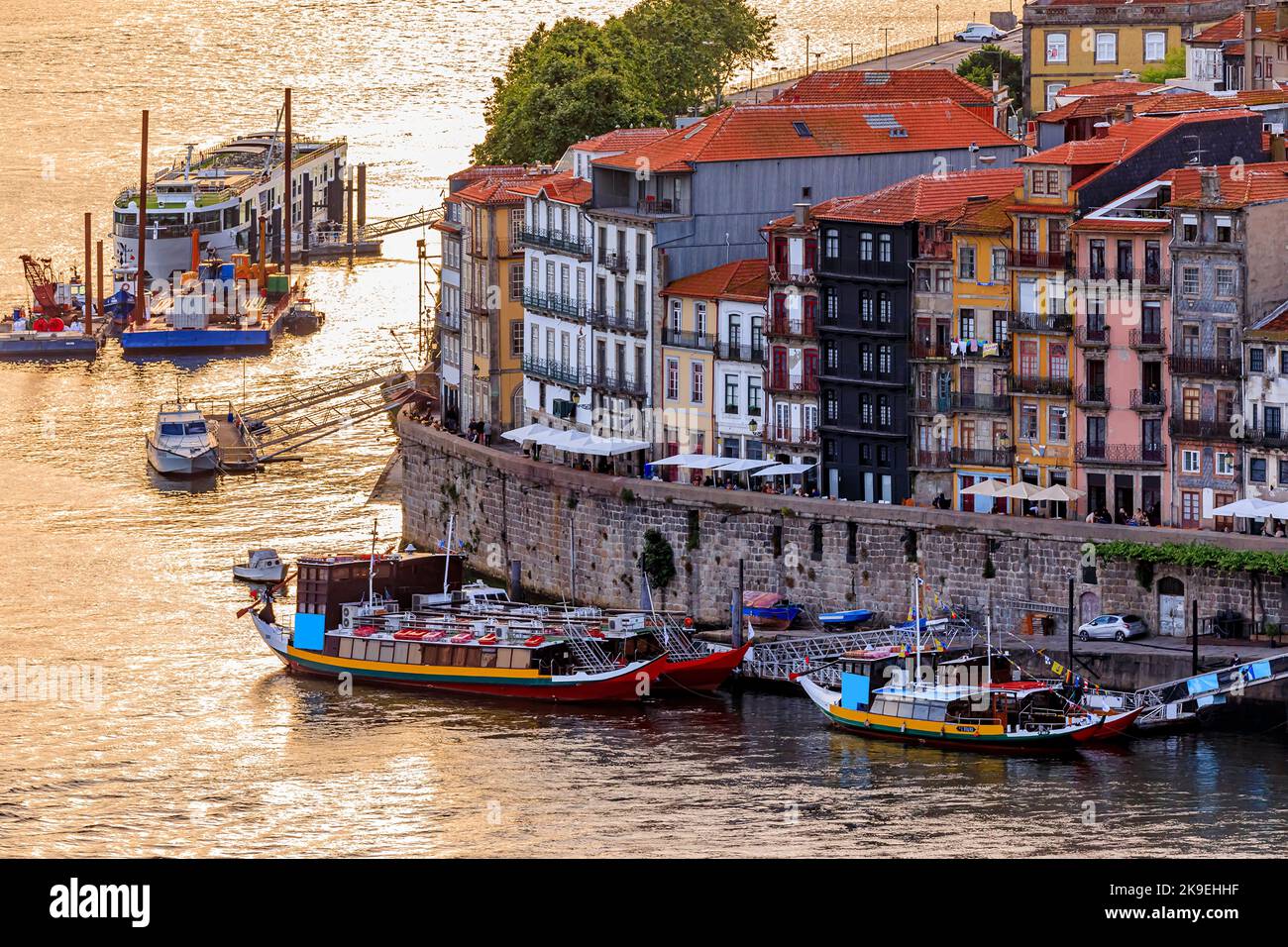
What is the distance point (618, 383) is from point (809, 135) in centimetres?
1156

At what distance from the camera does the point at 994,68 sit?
149m

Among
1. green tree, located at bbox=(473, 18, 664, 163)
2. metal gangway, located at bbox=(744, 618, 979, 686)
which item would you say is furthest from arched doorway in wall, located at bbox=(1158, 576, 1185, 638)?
green tree, located at bbox=(473, 18, 664, 163)

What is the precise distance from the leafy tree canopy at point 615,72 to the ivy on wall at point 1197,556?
58.9m

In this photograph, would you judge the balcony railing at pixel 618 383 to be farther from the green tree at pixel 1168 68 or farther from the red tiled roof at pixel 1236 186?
the green tree at pixel 1168 68

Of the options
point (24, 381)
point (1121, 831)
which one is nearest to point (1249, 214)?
point (1121, 831)

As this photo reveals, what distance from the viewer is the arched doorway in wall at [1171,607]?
243ft

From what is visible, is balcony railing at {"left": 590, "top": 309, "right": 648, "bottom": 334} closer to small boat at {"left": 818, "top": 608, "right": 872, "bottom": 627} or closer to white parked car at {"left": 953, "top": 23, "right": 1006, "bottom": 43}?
small boat at {"left": 818, "top": 608, "right": 872, "bottom": 627}

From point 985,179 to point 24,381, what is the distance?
74.5m

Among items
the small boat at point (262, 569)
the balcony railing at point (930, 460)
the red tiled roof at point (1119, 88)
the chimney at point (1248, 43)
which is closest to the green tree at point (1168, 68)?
the chimney at point (1248, 43)

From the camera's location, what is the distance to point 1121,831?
5797 centimetres

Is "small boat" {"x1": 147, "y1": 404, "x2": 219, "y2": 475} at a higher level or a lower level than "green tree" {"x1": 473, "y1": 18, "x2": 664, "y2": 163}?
lower

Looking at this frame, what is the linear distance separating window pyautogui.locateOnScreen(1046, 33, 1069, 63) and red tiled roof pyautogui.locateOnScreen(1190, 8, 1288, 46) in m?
7.32

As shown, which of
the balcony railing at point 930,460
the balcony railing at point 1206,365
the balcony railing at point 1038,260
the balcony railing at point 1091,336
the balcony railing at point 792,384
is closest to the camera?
the balcony railing at point 1206,365

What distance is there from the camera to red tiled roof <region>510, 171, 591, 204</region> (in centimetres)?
9519
